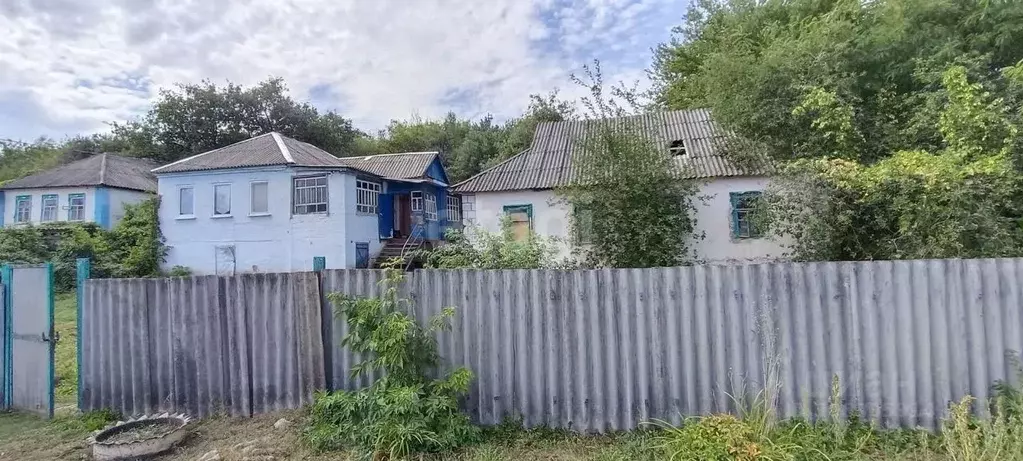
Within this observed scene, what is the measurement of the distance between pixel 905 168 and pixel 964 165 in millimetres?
848

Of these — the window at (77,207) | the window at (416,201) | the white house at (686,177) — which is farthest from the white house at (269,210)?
the window at (77,207)

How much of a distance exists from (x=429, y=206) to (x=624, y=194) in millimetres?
15171

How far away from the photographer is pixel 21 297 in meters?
5.33

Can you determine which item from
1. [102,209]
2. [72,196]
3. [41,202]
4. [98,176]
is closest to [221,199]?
[102,209]

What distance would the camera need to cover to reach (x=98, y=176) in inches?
953

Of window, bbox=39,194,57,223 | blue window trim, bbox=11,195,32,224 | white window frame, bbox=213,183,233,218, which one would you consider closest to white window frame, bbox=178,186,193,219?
white window frame, bbox=213,183,233,218

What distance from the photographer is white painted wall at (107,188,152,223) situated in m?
24.2

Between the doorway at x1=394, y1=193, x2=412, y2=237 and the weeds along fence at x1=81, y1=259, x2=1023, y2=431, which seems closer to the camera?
the weeds along fence at x1=81, y1=259, x2=1023, y2=431

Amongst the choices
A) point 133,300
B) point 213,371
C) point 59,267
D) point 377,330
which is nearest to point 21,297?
point 133,300

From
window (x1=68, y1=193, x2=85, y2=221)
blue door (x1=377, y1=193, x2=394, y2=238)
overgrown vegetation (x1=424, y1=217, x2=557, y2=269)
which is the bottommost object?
overgrown vegetation (x1=424, y1=217, x2=557, y2=269)

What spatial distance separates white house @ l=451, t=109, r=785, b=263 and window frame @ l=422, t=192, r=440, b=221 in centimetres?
818

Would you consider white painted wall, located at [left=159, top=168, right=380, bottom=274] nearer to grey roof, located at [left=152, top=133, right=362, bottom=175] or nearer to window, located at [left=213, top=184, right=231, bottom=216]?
window, located at [left=213, top=184, right=231, bottom=216]

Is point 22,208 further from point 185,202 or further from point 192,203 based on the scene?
point 192,203

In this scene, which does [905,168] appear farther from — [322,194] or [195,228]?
[195,228]
